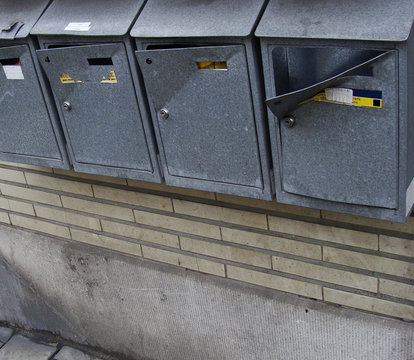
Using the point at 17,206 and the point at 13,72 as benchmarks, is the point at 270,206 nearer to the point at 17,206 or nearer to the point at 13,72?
the point at 13,72

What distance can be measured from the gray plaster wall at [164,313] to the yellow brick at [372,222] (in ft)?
1.70

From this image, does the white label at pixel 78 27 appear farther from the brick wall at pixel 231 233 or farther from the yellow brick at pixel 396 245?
the yellow brick at pixel 396 245

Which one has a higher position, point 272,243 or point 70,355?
point 272,243

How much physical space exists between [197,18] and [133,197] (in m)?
1.51

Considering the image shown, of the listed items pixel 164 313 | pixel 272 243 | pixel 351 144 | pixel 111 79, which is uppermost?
pixel 111 79

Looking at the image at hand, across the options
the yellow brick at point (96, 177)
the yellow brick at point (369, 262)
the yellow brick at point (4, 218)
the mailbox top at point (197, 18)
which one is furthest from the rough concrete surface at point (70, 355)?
the mailbox top at point (197, 18)

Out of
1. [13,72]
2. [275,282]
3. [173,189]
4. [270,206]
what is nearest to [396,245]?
[270,206]

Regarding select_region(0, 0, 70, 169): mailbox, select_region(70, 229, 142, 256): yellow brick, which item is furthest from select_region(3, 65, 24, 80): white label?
select_region(70, 229, 142, 256): yellow brick

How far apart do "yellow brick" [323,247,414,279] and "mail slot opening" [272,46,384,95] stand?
0.89 metres

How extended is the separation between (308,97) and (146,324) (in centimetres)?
234

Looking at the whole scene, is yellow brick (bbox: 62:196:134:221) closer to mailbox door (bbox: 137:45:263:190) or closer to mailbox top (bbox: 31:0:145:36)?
mailbox door (bbox: 137:45:263:190)

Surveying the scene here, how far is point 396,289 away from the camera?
2771 millimetres

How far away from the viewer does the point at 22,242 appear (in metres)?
4.38

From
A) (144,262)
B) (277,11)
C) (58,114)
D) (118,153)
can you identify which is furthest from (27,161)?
(277,11)
